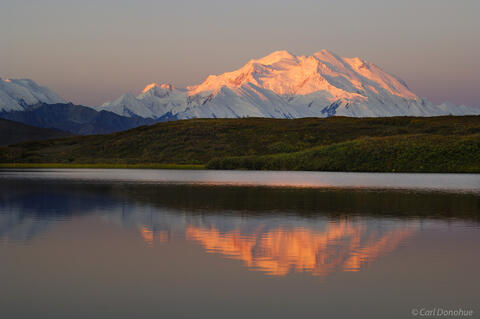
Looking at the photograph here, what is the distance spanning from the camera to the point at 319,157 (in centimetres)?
13838

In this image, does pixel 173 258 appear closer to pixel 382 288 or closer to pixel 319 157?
pixel 382 288

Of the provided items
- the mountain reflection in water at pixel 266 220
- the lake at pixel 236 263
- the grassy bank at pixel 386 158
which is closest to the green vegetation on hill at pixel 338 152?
the grassy bank at pixel 386 158

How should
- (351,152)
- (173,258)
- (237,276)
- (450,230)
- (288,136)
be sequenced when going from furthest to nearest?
(288,136)
(351,152)
(450,230)
(173,258)
(237,276)

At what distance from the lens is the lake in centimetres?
1477

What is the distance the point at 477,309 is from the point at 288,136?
183m

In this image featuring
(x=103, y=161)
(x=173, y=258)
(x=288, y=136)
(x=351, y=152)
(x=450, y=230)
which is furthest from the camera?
(x=288, y=136)

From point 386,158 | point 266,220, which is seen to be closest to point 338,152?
A: point 386,158

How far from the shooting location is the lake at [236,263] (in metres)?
14.8

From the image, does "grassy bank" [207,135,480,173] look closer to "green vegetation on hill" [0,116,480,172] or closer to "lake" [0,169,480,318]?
"green vegetation on hill" [0,116,480,172]

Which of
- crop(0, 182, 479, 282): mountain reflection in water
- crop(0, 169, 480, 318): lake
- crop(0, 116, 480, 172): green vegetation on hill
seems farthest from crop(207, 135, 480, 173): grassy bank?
crop(0, 169, 480, 318): lake

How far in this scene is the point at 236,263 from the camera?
64.8ft

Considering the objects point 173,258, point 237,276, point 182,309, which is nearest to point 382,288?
point 237,276

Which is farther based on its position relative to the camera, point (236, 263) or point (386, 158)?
point (386, 158)

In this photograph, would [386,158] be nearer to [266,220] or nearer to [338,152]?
[338,152]
